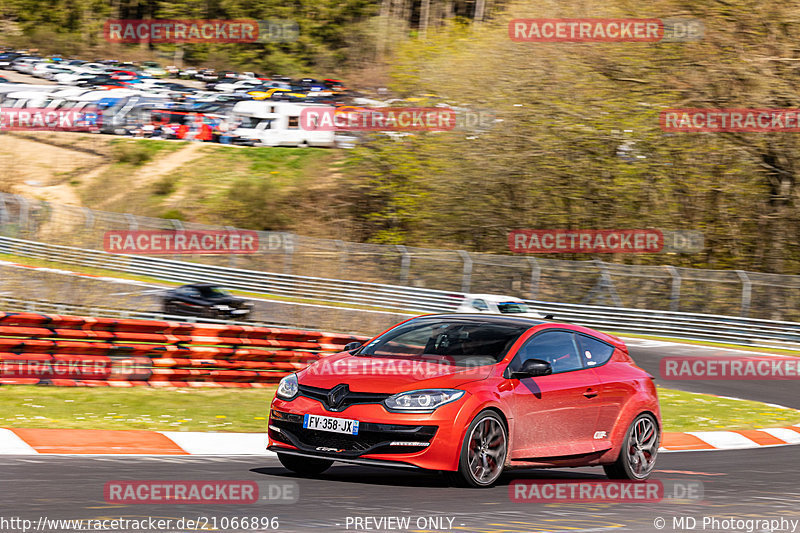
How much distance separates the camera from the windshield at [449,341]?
328 inches

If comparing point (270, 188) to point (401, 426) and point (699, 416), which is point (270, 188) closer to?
point (699, 416)

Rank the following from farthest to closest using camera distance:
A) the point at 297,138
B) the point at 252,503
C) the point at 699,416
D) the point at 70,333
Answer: the point at 297,138, the point at 699,416, the point at 70,333, the point at 252,503

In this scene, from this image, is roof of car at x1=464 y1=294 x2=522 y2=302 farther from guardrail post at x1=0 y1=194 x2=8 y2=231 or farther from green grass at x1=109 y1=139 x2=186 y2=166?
green grass at x1=109 y1=139 x2=186 y2=166

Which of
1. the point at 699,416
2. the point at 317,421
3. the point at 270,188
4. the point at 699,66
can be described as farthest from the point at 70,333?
the point at 270,188

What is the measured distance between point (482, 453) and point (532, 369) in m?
0.78

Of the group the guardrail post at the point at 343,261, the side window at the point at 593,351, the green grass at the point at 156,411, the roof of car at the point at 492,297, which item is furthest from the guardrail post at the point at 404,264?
the side window at the point at 593,351

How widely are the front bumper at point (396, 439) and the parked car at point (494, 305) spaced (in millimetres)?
23134

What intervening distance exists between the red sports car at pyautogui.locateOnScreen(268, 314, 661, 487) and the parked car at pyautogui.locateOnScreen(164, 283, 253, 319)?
22.4 metres

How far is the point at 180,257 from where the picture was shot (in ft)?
120

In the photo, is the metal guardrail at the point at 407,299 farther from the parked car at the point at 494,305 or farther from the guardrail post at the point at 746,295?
the parked car at the point at 494,305

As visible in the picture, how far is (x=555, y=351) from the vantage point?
8.77 m

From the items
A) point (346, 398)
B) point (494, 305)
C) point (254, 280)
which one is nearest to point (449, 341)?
point (346, 398)

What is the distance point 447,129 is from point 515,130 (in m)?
3.57

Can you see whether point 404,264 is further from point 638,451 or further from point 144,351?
point 638,451
